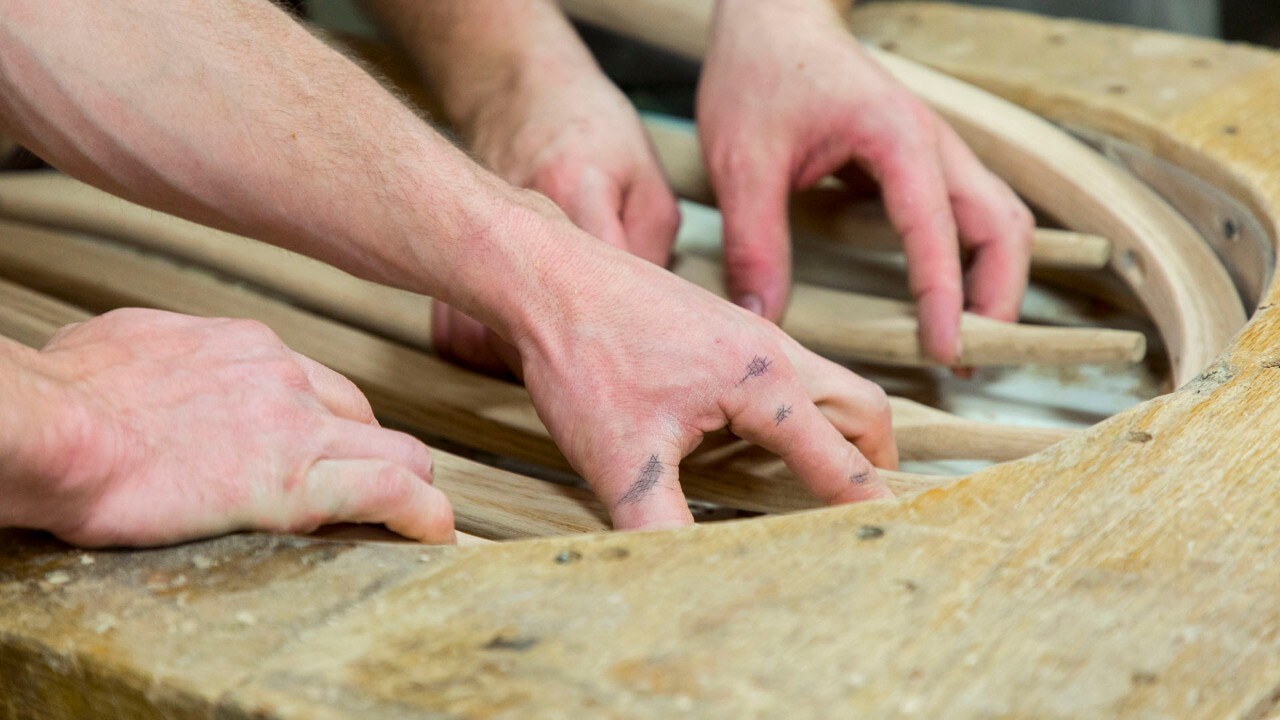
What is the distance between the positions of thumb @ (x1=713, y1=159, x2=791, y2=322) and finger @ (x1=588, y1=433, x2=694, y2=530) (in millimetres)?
384

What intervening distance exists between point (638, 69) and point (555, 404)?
1184 mm

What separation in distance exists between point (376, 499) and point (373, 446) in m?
0.04

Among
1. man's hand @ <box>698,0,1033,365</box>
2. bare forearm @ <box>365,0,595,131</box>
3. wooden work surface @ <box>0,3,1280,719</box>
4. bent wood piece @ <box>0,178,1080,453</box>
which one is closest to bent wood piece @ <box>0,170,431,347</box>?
bent wood piece @ <box>0,178,1080,453</box>

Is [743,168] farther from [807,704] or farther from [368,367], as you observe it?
[807,704]

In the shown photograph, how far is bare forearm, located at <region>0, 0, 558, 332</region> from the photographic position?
2.84 ft

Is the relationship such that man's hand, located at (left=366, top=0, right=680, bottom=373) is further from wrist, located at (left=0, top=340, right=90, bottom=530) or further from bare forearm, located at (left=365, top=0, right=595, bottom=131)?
wrist, located at (left=0, top=340, right=90, bottom=530)

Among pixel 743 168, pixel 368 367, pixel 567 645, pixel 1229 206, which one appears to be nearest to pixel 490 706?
pixel 567 645

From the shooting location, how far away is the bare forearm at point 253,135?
0.87m

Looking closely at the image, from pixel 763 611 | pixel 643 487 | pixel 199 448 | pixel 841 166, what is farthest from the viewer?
pixel 841 166

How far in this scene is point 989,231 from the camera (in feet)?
3.87

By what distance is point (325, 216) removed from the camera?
893 millimetres

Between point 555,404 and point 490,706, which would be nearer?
point 490,706

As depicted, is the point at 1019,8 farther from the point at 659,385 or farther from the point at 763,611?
the point at 763,611

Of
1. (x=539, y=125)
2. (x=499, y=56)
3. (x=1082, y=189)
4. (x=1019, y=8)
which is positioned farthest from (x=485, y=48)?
(x=1019, y=8)
